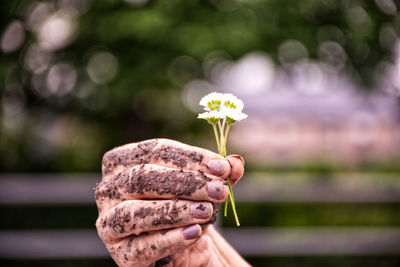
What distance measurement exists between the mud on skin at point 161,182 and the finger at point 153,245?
0.11 metres

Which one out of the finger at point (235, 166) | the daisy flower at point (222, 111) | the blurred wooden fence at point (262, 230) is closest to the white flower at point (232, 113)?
the daisy flower at point (222, 111)

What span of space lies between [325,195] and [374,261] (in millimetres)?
1019

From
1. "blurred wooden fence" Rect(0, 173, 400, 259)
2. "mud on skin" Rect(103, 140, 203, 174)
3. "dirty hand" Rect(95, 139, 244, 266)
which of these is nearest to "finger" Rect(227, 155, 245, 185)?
"dirty hand" Rect(95, 139, 244, 266)

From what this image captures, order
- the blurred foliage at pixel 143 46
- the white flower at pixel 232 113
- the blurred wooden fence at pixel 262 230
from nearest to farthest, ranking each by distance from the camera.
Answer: the white flower at pixel 232 113 → the blurred foliage at pixel 143 46 → the blurred wooden fence at pixel 262 230

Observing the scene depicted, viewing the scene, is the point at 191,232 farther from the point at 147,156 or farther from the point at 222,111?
the point at 222,111

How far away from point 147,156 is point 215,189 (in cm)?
23

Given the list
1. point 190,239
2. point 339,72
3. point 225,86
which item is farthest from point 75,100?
point 190,239

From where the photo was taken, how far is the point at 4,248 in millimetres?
5586

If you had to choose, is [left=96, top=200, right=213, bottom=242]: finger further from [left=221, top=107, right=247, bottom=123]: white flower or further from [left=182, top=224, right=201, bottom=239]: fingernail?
[left=221, top=107, right=247, bottom=123]: white flower

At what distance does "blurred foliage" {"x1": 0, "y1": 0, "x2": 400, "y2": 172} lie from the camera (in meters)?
5.17

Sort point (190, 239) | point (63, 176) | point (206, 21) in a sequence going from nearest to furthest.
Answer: point (190, 239) → point (206, 21) → point (63, 176)

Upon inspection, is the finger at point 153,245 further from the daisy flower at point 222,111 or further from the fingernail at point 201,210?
the daisy flower at point 222,111

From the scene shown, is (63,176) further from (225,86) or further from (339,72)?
(339,72)

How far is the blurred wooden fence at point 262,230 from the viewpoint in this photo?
220 inches
